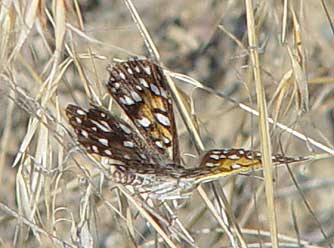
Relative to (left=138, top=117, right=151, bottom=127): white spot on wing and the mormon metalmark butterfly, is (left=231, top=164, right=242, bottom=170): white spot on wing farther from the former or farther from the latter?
(left=138, top=117, right=151, bottom=127): white spot on wing

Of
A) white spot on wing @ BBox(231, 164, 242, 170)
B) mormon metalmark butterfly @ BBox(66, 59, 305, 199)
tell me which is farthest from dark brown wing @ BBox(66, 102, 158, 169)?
white spot on wing @ BBox(231, 164, 242, 170)

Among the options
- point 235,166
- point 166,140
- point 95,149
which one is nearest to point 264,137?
point 235,166

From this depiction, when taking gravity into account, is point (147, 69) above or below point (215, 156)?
above

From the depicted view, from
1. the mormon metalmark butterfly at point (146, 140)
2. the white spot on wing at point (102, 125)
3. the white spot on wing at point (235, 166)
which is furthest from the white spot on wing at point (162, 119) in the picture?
the white spot on wing at point (235, 166)

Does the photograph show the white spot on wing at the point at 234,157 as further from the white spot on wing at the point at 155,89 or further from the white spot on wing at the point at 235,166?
the white spot on wing at the point at 155,89

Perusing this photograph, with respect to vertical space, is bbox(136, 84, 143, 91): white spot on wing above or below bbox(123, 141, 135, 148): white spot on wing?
above

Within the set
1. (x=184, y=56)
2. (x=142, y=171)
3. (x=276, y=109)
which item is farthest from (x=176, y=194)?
(x=184, y=56)

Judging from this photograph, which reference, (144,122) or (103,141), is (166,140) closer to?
(144,122)

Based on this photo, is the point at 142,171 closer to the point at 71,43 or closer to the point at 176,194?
the point at 176,194
